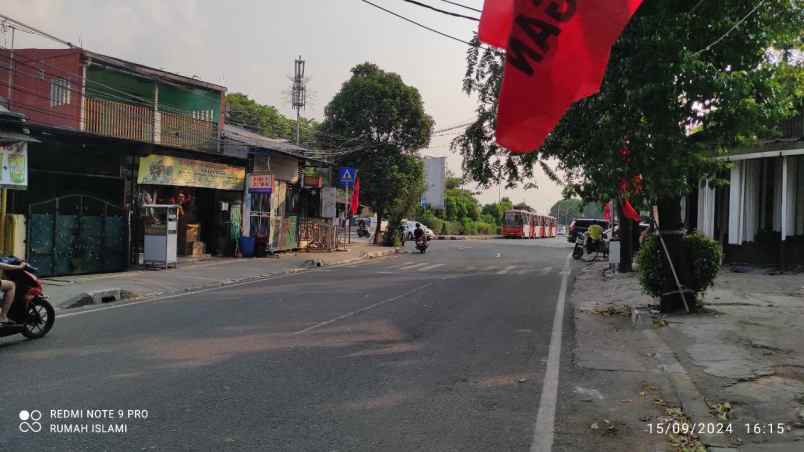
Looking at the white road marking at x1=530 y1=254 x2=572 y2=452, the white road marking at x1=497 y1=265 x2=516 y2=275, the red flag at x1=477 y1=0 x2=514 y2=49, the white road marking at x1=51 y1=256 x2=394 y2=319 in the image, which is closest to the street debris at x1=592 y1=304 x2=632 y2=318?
the white road marking at x1=530 y1=254 x2=572 y2=452

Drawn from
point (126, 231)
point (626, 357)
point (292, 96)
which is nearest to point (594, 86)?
point (626, 357)

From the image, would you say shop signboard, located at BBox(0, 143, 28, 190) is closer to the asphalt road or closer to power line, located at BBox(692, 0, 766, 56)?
the asphalt road

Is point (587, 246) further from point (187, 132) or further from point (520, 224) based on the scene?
point (520, 224)

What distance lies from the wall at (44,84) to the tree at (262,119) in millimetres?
29012

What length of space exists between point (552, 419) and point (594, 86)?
2709 mm

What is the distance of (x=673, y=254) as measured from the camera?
32.9ft

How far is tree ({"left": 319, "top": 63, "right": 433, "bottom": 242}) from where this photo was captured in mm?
35719

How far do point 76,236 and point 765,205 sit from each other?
19.8 m

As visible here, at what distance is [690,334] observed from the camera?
8484mm

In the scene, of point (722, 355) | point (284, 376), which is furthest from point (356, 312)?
point (722, 355)

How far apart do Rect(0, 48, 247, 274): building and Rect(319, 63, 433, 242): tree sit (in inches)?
469

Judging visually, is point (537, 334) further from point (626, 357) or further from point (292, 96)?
point (292, 96)

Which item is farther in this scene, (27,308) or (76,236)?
(76,236)
